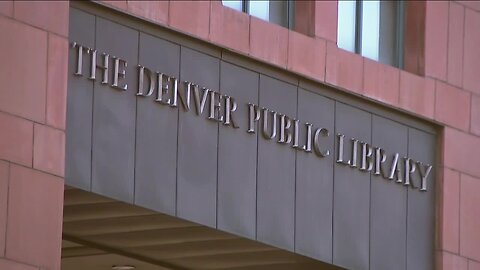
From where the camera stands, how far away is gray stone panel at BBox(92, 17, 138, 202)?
28281 mm

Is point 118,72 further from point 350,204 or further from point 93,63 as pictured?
point 350,204

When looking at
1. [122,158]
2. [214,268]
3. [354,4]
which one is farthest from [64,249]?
[354,4]

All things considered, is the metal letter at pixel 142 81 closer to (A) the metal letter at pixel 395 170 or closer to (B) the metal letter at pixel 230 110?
(B) the metal letter at pixel 230 110

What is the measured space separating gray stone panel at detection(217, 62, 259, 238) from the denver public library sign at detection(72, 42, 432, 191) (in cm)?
15

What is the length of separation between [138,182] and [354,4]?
7.52 m

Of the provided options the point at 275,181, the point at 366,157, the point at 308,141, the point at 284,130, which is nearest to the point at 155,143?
the point at 275,181

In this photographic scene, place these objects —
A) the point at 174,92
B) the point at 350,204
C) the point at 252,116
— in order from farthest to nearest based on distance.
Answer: the point at 350,204 → the point at 252,116 → the point at 174,92

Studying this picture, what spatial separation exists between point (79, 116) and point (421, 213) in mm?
8913

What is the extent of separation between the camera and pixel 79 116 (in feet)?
91.8

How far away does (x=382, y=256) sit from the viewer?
110ft

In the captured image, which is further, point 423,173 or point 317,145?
point 423,173

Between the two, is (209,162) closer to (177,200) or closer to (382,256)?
(177,200)

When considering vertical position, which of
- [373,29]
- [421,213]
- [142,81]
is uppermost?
[373,29]

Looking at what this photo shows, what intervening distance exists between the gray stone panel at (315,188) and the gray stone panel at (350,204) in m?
0.21
